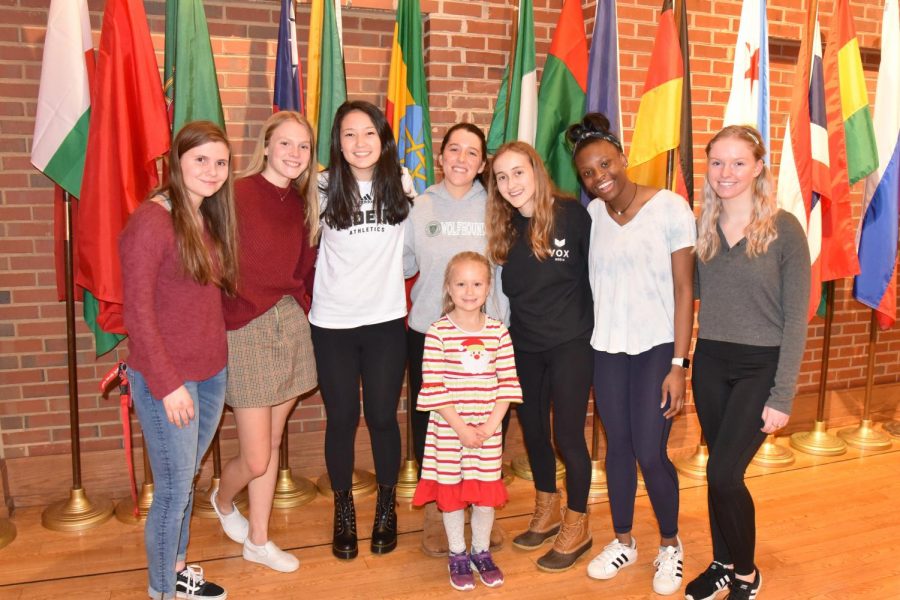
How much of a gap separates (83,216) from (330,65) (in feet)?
3.91

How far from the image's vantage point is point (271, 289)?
8.34 feet

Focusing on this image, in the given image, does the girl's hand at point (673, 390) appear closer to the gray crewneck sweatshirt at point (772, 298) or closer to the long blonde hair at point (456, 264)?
the gray crewneck sweatshirt at point (772, 298)

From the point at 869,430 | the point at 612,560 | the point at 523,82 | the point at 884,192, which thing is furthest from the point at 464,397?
the point at 869,430

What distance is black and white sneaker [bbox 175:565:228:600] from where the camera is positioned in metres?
2.53

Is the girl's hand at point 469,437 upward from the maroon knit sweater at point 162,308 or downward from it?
downward

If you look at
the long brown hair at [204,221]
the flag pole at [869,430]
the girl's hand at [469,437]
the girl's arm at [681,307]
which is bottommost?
the flag pole at [869,430]

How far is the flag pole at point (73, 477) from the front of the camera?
9.89ft

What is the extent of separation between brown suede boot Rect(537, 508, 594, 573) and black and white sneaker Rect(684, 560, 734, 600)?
0.42m

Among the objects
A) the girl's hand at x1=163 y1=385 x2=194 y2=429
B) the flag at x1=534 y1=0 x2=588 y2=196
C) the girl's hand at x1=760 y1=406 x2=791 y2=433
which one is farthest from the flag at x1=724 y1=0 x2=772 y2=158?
the girl's hand at x1=163 y1=385 x2=194 y2=429

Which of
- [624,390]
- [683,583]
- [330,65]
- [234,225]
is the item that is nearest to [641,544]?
[683,583]

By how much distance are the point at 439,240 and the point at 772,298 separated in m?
1.14

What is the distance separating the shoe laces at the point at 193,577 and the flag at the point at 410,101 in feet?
5.96

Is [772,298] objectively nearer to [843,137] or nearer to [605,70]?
[605,70]

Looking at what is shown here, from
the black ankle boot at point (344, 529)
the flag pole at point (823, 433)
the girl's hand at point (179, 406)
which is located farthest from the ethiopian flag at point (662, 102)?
the girl's hand at point (179, 406)
